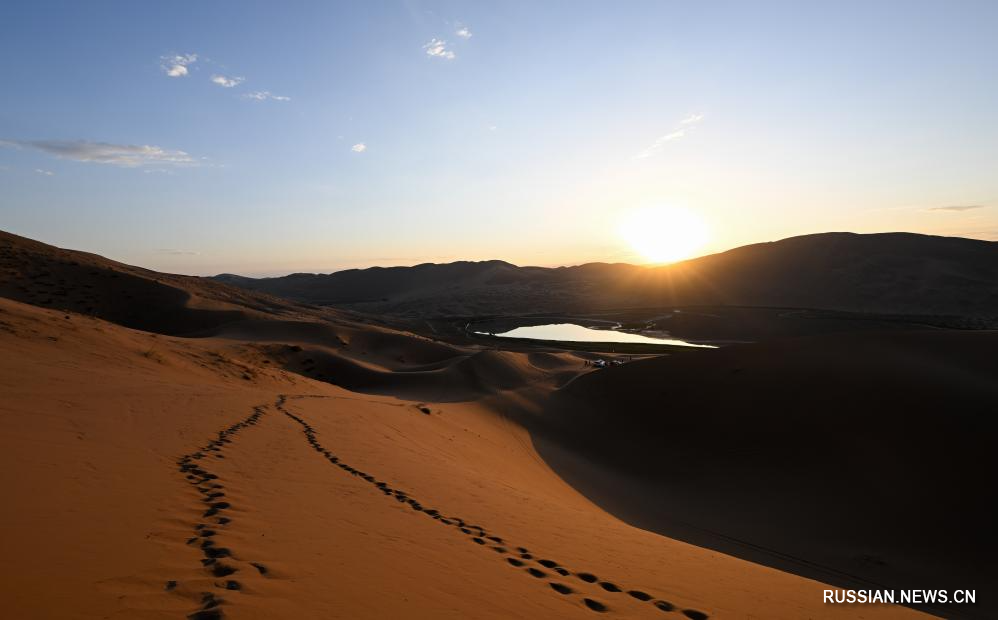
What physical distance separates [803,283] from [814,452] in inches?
3586

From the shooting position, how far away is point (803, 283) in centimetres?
9375

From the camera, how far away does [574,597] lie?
4.61 m

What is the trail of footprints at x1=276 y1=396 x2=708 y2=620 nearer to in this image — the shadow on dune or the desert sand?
the desert sand

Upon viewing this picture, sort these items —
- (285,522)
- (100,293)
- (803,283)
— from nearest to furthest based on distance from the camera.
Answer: (285,522) < (100,293) < (803,283)

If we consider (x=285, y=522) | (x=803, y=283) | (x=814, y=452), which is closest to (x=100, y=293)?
(x=285, y=522)

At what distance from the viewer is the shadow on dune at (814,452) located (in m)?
10.5

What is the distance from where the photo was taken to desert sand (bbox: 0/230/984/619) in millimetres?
3525

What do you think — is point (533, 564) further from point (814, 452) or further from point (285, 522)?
point (814, 452)

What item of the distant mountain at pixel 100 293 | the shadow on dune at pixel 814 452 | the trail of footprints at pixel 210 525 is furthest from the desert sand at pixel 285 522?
the distant mountain at pixel 100 293

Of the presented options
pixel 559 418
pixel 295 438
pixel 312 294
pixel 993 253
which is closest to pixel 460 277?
pixel 312 294

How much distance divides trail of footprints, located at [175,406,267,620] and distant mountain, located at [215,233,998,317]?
277ft

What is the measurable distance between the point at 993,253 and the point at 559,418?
109313mm

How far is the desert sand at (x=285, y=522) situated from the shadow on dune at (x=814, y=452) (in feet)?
5.47

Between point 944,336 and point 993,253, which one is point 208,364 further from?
point 993,253
